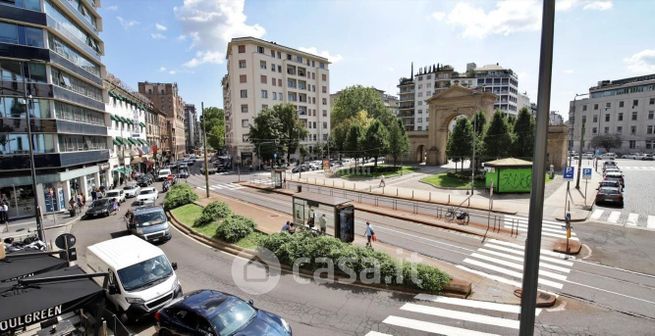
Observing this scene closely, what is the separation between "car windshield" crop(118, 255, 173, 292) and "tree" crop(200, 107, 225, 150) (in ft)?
333

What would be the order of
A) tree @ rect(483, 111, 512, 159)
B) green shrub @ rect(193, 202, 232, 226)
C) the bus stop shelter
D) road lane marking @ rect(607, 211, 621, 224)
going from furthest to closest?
tree @ rect(483, 111, 512, 159) < road lane marking @ rect(607, 211, 621, 224) < green shrub @ rect(193, 202, 232, 226) < the bus stop shelter

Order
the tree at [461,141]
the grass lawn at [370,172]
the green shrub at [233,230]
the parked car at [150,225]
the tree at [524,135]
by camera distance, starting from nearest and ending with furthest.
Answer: the green shrub at [233,230] → the parked car at [150,225] → the tree at [524,135] → the tree at [461,141] → the grass lawn at [370,172]

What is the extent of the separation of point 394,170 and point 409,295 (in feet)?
147

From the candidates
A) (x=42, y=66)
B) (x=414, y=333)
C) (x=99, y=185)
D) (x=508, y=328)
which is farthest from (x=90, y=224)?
(x=508, y=328)

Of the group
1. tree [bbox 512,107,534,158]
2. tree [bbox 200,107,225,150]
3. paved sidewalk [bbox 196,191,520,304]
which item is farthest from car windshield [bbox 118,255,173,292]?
tree [bbox 200,107,225,150]

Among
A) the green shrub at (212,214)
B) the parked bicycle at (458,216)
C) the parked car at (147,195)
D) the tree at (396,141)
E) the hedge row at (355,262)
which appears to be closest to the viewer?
the hedge row at (355,262)

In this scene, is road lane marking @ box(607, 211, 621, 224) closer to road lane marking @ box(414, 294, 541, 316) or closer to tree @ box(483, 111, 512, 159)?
road lane marking @ box(414, 294, 541, 316)

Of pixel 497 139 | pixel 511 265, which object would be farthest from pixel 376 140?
pixel 511 265

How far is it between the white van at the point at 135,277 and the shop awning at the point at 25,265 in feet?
4.87

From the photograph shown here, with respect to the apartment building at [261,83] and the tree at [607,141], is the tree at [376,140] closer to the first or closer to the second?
the apartment building at [261,83]

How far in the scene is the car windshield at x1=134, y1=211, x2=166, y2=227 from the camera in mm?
18062

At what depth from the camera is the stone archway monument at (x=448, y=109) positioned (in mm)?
57156

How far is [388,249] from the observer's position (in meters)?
16.5

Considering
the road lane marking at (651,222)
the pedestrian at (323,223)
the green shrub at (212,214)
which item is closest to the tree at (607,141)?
the road lane marking at (651,222)
